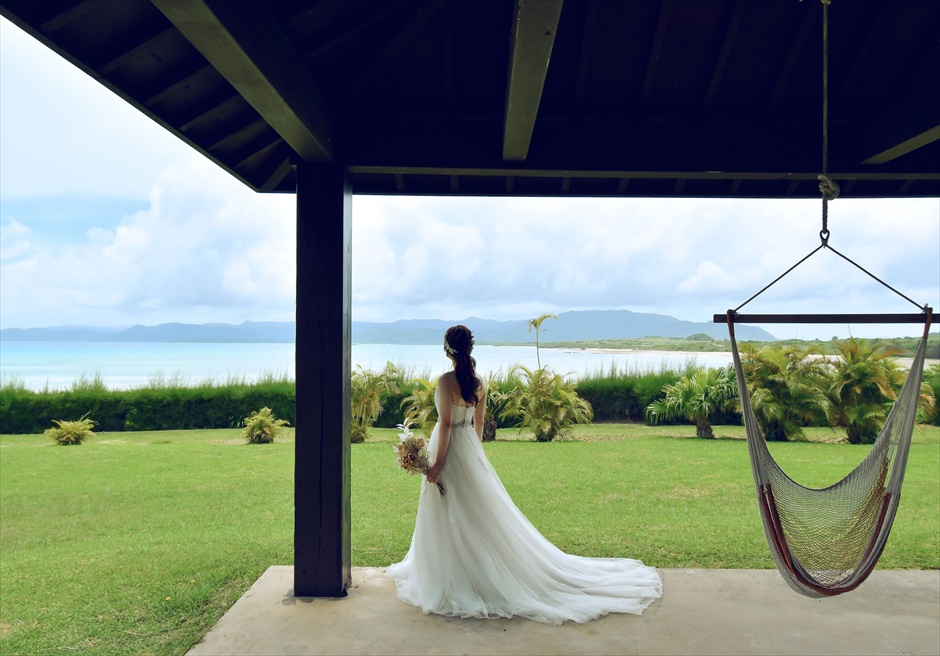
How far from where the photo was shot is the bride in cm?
375

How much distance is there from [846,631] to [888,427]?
3.82 feet

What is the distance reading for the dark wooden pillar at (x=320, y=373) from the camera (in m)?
3.85

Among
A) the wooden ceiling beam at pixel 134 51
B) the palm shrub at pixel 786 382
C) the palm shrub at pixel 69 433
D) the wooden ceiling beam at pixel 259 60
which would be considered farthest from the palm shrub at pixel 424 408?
the wooden ceiling beam at pixel 134 51

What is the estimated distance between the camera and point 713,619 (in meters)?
3.61

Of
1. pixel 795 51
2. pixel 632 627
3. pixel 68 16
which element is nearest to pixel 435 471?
pixel 632 627

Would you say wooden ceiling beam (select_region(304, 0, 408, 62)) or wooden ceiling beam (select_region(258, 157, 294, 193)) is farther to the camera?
wooden ceiling beam (select_region(258, 157, 294, 193))

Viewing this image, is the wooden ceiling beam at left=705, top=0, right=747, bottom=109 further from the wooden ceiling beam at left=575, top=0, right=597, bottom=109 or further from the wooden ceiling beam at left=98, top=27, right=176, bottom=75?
the wooden ceiling beam at left=98, top=27, right=176, bottom=75

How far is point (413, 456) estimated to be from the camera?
3916 millimetres

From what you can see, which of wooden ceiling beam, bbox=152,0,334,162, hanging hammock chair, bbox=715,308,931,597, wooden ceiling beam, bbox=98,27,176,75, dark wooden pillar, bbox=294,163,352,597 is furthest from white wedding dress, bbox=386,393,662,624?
wooden ceiling beam, bbox=98,27,176,75

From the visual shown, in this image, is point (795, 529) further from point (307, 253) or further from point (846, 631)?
point (307, 253)

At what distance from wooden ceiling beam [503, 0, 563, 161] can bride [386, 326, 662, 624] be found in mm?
1276

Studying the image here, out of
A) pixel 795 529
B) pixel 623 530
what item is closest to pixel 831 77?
pixel 795 529

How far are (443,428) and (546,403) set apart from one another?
23.0ft

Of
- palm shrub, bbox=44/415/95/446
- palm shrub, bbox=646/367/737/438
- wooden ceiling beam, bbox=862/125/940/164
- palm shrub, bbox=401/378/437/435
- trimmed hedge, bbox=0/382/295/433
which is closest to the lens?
wooden ceiling beam, bbox=862/125/940/164
